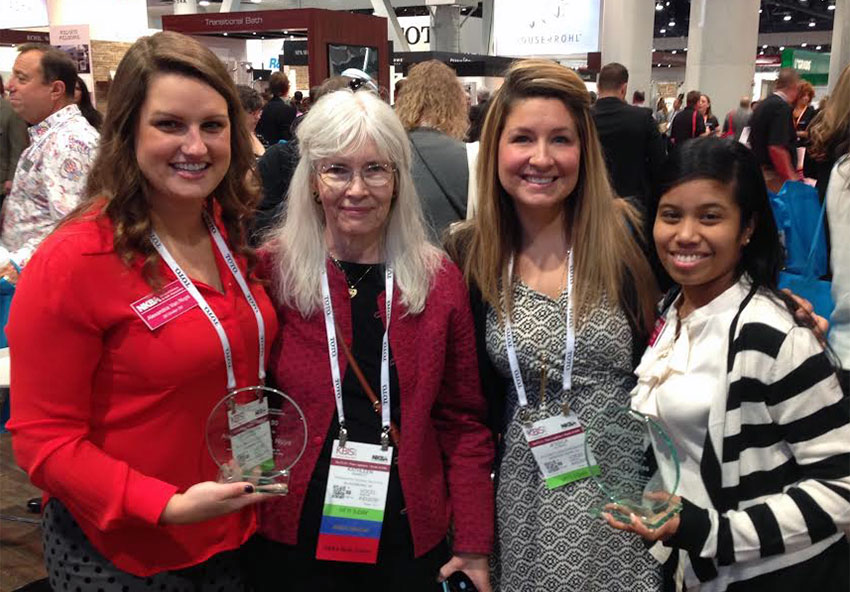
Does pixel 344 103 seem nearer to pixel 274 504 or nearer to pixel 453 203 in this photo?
pixel 274 504

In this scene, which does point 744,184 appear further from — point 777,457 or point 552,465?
point 552,465

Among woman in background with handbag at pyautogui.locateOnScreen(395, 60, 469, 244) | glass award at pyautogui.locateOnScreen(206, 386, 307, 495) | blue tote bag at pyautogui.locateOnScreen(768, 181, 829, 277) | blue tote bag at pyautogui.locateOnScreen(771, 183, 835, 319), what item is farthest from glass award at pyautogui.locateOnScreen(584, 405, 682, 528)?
woman in background with handbag at pyautogui.locateOnScreen(395, 60, 469, 244)

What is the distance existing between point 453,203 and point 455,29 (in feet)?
49.1

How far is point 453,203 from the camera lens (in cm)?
350

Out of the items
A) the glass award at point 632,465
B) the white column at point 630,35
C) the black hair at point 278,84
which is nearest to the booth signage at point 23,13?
the black hair at point 278,84

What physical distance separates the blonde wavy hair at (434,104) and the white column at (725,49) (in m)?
11.6

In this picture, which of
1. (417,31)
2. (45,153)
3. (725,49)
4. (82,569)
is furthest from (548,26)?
(82,569)

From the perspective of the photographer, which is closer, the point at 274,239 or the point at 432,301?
the point at 432,301

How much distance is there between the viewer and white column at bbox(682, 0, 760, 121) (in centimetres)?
1354

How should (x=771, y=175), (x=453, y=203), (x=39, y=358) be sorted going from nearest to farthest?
(x=39, y=358) → (x=453, y=203) → (x=771, y=175)

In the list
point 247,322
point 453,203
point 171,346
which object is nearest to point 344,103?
point 247,322

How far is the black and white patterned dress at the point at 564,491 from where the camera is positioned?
5.37ft

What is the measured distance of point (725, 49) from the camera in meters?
13.8

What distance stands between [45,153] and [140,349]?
8.59ft
